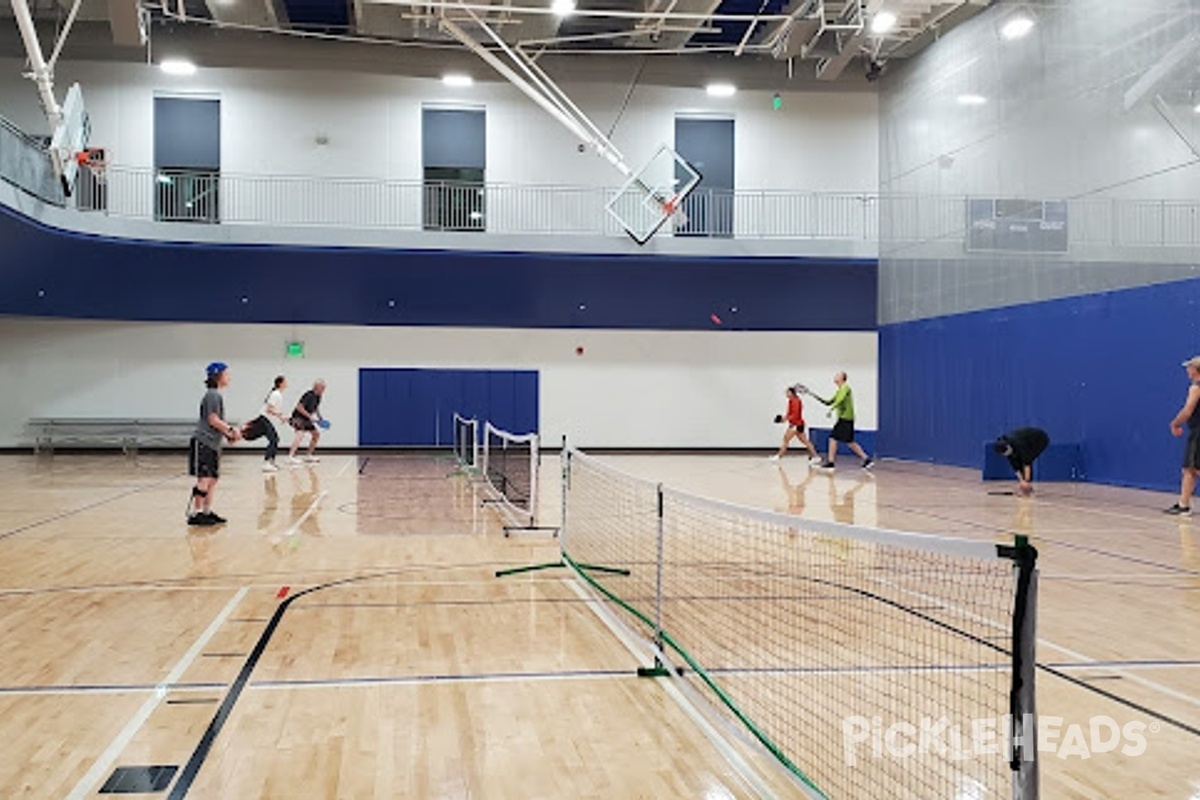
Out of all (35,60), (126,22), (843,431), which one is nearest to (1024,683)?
(843,431)

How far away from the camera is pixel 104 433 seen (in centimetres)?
2622

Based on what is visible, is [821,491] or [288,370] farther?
[288,370]

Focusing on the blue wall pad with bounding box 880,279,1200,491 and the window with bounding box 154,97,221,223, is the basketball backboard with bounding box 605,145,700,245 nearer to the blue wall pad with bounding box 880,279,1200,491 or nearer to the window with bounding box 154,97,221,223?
the blue wall pad with bounding box 880,279,1200,491

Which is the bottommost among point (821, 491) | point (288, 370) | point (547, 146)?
point (821, 491)

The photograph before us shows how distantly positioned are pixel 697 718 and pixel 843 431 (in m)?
16.6

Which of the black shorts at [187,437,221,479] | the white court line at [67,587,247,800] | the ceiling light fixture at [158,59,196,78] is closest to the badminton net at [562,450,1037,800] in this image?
the white court line at [67,587,247,800]

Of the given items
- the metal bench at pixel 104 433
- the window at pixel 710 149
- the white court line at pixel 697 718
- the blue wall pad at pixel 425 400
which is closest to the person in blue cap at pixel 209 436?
the white court line at pixel 697 718

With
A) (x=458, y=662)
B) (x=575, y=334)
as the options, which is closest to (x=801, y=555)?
(x=458, y=662)

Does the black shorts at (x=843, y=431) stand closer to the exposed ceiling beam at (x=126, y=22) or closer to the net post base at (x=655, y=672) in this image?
the net post base at (x=655, y=672)

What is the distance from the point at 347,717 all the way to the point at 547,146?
24013 mm

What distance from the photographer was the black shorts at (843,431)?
20516mm

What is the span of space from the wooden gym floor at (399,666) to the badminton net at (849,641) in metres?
0.27

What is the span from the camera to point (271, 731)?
436cm

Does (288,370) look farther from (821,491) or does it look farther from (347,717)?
(347,717)
